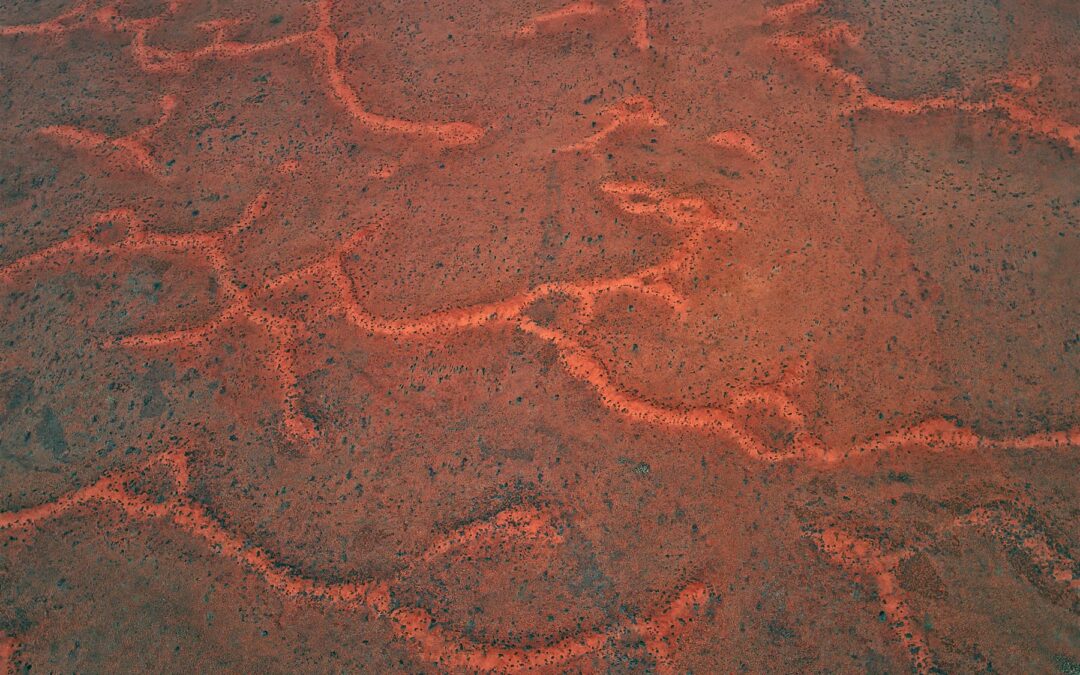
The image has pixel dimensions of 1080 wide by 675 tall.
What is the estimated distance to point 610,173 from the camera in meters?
9.22

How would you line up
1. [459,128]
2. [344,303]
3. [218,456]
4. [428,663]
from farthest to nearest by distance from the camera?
1. [459,128]
2. [344,303]
3. [218,456]
4. [428,663]

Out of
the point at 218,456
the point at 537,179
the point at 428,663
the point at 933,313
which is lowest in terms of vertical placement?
the point at 428,663

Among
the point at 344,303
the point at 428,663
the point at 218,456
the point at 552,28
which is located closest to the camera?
the point at 428,663

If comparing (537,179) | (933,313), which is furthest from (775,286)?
(537,179)

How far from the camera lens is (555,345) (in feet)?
27.6

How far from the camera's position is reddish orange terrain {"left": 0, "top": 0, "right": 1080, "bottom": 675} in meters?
7.38

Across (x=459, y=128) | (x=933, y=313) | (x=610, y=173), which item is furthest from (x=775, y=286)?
(x=459, y=128)

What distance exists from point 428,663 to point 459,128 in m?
6.53

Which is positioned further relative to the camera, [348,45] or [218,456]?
[348,45]

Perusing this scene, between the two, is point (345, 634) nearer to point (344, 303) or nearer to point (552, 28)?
point (344, 303)

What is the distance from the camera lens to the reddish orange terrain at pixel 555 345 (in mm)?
7383

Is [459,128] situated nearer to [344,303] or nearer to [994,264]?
[344,303]

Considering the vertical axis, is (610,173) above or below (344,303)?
above

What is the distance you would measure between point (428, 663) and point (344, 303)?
13.7 feet
